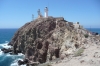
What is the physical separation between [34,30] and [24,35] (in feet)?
16.5

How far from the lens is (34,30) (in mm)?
46812

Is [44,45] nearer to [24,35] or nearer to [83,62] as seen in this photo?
[24,35]

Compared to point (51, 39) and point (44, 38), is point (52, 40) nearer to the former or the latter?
point (51, 39)

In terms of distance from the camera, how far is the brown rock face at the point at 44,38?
37.5 meters

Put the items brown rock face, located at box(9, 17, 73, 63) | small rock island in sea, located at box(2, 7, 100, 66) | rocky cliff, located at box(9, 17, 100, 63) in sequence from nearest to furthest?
small rock island in sea, located at box(2, 7, 100, 66), rocky cliff, located at box(9, 17, 100, 63), brown rock face, located at box(9, 17, 73, 63)

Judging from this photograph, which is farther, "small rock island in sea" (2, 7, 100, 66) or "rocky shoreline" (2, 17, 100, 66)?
"rocky shoreline" (2, 17, 100, 66)

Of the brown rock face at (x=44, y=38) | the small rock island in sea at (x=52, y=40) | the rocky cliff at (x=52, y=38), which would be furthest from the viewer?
the brown rock face at (x=44, y=38)

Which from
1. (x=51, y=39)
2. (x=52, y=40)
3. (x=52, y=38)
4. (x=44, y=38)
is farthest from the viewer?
(x=44, y=38)

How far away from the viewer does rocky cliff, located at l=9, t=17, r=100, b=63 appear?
31147 mm

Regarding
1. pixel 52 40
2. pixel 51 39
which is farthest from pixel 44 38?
pixel 52 40

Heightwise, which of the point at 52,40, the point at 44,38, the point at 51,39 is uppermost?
the point at 44,38

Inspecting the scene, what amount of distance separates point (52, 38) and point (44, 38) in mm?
3573

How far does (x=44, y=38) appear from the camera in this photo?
42.4 metres

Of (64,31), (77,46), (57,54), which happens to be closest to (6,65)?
(57,54)
